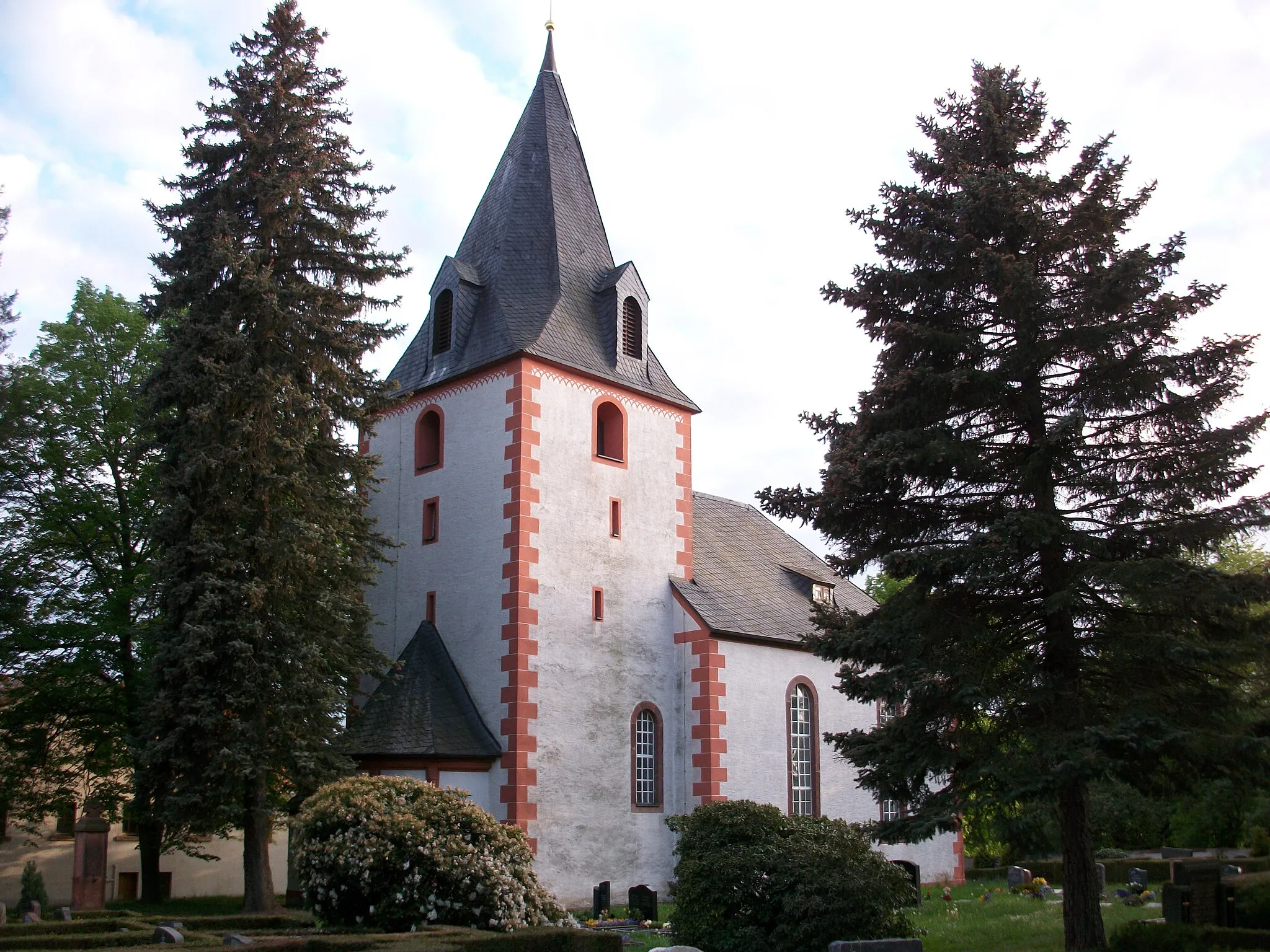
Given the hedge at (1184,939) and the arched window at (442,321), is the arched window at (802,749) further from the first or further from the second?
the hedge at (1184,939)

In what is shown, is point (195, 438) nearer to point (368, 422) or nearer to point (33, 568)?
point (368, 422)

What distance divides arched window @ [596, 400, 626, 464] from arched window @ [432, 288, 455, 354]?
12.9ft

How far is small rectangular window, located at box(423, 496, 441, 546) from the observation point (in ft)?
85.9

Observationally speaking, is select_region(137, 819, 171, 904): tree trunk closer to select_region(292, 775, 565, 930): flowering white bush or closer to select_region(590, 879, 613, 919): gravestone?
select_region(590, 879, 613, 919): gravestone

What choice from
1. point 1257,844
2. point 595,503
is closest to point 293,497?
point 595,503

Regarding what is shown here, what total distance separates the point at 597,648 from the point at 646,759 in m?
2.68

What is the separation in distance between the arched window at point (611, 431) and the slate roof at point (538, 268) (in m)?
0.65

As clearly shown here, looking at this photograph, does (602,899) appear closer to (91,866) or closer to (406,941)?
(406,941)

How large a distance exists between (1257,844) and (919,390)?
12966mm

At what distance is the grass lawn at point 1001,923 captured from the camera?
51.2ft

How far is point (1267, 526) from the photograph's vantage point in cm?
1377

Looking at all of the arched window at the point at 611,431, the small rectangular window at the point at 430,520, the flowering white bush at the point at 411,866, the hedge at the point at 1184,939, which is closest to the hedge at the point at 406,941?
the flowering white bush at the point at 411,866

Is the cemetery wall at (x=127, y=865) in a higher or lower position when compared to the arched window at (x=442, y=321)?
lower

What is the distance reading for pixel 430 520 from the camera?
26328 mm
